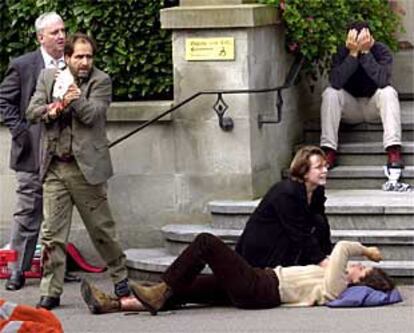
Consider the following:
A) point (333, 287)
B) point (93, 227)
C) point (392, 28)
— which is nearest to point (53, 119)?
point (93, 227)

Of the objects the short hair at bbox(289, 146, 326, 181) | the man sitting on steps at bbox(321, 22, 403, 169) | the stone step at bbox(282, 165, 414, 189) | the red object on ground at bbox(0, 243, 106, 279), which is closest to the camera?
the short hair at bbox(289, 146, 326, 181)

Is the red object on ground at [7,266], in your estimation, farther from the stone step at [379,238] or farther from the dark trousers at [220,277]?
the dark trousers at [220,277]

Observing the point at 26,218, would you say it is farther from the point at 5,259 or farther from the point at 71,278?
the point at 71,278

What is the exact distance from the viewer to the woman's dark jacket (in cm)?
969

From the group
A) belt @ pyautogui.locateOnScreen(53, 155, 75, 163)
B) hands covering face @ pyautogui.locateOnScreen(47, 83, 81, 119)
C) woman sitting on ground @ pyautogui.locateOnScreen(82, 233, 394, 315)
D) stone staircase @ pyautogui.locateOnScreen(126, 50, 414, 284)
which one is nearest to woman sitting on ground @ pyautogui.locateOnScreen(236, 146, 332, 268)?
woman sitting on ground @ pyautogui.locateOnScreen(82, 233, 394, 315)

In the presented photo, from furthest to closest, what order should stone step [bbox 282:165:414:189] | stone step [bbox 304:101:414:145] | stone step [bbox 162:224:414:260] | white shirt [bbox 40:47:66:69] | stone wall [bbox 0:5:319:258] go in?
stone step [bbox 304:101:414:145] → stone step [bbox 282:165:414:189] → stone wall [bbox 0:5:319:258] → white shirt [bbox 40:47:66:69] → stone step [bbox 162:224:414:260]

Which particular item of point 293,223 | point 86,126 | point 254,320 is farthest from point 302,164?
point 86,126

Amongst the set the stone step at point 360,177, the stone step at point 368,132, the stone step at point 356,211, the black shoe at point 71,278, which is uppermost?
the stone step at point 368,132

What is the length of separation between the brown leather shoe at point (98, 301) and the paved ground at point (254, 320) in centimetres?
5

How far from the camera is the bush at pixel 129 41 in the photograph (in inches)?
457

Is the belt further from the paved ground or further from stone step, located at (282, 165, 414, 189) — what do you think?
stone step, located at (282, 165, 414, 189)

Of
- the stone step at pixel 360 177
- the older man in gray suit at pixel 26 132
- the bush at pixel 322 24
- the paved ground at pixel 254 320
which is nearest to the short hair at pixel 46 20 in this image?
the older man in gray suit at pixel 26 132

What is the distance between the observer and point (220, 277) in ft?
31.4

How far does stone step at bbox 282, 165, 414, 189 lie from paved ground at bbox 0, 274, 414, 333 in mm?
1676
